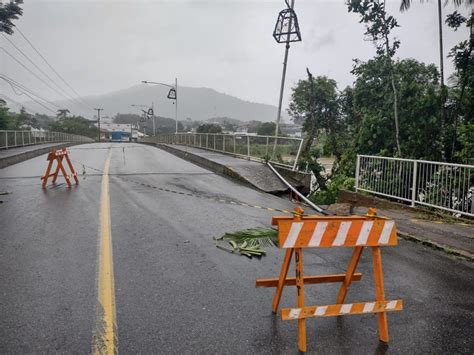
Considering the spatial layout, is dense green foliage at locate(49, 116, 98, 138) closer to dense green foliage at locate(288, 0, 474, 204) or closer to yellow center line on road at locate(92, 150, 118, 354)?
dense green foliage at locate(288, 0, 474, 204)

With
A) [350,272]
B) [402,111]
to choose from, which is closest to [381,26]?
[402,111]

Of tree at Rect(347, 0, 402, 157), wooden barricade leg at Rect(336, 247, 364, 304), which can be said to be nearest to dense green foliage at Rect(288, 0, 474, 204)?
tree at Rect(347, 0, 402, 157)

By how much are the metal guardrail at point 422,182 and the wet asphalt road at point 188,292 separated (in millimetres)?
2415

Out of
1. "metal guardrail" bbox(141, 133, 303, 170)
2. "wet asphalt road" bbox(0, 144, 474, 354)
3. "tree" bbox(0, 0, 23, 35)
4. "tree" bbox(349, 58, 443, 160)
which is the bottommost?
"wet asphalt road" bbox(0, 144, 474, 354)

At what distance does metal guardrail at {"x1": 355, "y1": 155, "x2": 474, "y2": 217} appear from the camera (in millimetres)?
8508

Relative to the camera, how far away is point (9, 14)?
1912 cm

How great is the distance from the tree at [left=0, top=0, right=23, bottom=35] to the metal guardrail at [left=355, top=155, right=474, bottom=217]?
57.0ft

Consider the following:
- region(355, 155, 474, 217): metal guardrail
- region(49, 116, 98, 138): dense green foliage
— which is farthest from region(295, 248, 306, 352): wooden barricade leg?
region(49, 116, 98, 138): dense green foliage

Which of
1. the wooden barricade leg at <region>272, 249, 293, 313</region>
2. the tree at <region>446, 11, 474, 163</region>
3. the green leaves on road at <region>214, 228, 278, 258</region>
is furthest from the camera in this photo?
the tree at <region>446, 11, 474, 163</region>

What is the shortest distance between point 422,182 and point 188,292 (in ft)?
22.8

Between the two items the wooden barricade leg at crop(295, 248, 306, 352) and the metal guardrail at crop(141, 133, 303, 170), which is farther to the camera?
the metal guardrail at crop(141, 133, 303, 170)

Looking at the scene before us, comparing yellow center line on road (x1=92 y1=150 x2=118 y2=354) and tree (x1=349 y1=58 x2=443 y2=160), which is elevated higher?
tree (x1=349 y1=58 x2=443 y2=160)

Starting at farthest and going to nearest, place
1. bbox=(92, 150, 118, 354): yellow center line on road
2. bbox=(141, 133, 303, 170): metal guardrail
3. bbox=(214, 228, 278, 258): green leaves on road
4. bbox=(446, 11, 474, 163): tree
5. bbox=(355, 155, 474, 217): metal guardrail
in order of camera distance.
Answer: bbox=(141, 133, 303, 170): metal guardrail < bbox=(446, 11, 474, 163): tree < bbox=(355, 155, 474, 217): metal guardrail < bbox=(214, 228, 278, 258): green leaves on road < bbox=(92, 150, 118, 354): yellow center line on road

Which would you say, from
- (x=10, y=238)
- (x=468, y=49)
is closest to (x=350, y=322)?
(x=10, y=238)
